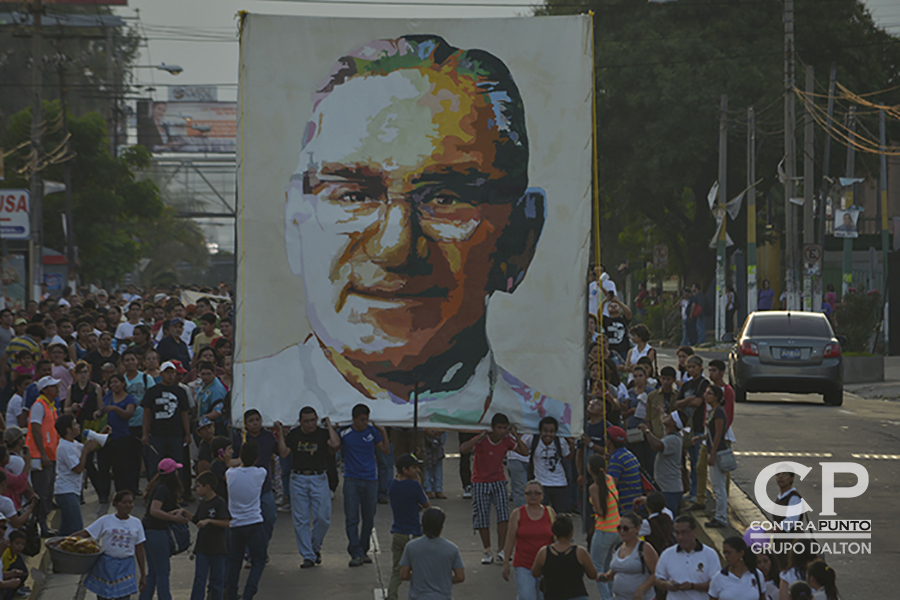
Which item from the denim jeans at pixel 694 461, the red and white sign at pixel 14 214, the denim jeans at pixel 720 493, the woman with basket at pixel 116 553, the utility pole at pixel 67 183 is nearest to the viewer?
the woman with basket at pixel 116 553

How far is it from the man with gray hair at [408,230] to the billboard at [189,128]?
87792 millimetres

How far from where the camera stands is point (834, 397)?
907 inches

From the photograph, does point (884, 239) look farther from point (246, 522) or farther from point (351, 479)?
point (246, 522)

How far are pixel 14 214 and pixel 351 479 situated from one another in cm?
1631

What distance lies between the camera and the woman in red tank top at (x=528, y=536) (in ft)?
34.4

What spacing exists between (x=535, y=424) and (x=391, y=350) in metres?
1.42

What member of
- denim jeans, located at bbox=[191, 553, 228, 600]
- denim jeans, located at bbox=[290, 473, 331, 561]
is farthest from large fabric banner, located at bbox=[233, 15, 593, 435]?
denim jeans, located at bbox=[290, 473, 331, 561]

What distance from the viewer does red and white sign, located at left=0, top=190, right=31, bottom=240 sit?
26.0 metres

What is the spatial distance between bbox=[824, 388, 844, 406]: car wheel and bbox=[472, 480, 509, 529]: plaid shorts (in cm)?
1175

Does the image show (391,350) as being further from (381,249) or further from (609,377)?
(609,377)

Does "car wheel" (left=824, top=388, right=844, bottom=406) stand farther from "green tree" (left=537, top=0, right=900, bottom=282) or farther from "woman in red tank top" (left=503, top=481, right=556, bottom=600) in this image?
"green tree" (left=537, top=0, right=900, bottom=282)

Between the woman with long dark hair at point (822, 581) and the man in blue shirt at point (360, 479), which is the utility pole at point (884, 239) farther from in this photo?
the woman with long dark hair at point (822, 581)

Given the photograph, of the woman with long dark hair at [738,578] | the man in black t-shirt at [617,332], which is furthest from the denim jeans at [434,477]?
the woman with long dark hair at [738,578]

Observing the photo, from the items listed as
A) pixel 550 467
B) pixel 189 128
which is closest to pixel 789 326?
pixel 550 467
